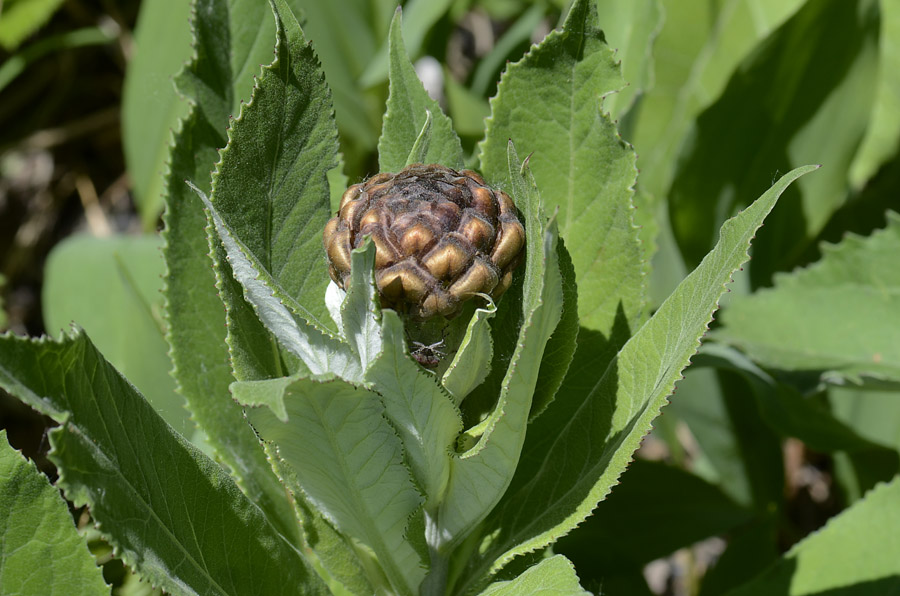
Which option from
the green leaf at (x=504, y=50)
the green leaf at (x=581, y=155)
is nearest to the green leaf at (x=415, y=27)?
the green leaf at (x=504, y=50)

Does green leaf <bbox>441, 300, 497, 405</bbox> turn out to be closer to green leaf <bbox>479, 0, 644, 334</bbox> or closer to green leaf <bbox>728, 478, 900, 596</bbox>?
green leaf <bbox>479, 0, 644, 334</bbox>

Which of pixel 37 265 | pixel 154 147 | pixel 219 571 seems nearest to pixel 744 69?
pixel 219 571

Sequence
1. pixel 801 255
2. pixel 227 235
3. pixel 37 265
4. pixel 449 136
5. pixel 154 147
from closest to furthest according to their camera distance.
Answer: pixel 227 235
pixel 449 136
pixel 801 255
pixel 154 147
pixel 37 265

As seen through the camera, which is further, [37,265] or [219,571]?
[37,265]

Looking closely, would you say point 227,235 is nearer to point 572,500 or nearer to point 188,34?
point 572,500

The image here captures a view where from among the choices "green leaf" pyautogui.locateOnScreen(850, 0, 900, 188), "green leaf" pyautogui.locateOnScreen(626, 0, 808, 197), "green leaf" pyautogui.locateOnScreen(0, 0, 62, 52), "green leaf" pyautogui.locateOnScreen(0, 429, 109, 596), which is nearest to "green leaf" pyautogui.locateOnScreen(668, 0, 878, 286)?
"green leaf" pyautogui.locateOnScreen(626, 0, 808, 197)
